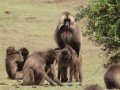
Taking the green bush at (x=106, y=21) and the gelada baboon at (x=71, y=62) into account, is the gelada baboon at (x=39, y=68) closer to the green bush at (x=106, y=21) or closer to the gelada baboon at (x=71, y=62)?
the gelada baboon at (x=71, y=62)

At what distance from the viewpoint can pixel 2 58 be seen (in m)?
22.3

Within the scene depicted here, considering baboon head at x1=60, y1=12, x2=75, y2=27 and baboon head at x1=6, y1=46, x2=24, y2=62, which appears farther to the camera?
baboon head at x1=6, y1=46, x2=24, y2=62

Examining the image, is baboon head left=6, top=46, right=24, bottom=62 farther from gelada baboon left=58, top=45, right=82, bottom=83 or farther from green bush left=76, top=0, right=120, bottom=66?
green bush left=76, top=0, right=120, bottom=66

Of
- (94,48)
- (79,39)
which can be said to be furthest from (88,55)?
(79,39)

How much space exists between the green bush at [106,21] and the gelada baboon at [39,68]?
4405 millimetres

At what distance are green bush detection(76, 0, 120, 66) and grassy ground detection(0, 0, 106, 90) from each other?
1336mm

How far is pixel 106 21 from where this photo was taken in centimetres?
1762

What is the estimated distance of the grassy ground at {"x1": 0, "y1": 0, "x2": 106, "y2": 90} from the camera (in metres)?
23.2

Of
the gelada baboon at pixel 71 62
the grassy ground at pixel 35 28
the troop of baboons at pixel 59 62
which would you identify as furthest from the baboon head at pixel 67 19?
the grassy ground at pixel 35 28

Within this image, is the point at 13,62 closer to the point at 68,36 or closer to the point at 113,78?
the point at 68,36

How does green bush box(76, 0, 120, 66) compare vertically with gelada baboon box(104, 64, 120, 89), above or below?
above

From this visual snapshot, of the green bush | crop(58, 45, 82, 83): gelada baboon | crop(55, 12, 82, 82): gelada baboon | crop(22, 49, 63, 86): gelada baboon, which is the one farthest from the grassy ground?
crop(22, 49, 63, 86): gelada baboon

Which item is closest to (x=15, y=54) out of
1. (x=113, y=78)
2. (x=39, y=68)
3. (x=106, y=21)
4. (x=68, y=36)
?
(x=68, y=36)

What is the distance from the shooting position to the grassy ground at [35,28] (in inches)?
914
